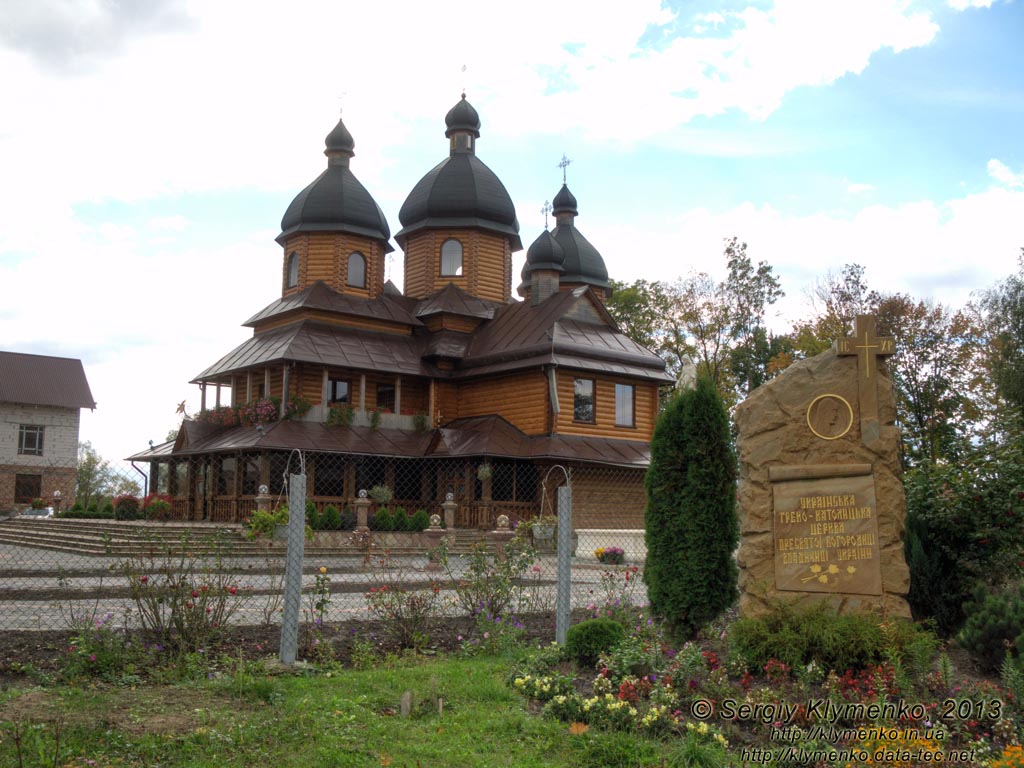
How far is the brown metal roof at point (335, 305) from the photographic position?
31.3 meters

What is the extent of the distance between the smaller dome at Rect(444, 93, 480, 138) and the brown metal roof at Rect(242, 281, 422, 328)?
25.1 ft

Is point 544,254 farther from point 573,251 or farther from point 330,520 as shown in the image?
point 330,520

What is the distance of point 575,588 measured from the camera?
46.3ft

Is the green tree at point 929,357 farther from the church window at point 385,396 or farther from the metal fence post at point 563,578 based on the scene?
the metal fence post at point 563,578

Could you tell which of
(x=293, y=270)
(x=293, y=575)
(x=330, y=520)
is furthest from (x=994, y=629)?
(x=293, y=270)

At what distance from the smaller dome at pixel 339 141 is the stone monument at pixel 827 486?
29.7 metres

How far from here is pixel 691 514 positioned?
8.70m

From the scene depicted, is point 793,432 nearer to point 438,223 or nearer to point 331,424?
point 331,424

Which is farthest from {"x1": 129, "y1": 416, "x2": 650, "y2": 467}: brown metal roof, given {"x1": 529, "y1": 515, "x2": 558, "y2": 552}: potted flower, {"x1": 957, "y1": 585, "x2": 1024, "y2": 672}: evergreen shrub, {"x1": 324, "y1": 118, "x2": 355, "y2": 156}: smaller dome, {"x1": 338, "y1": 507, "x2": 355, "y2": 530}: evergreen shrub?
{"x1": 957, "y1": 585, "x2": 1024, "y2": 672}: evergreen shrub

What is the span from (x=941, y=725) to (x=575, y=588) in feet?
28.6

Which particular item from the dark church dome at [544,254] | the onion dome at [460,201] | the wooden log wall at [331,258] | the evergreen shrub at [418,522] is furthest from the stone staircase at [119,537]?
the onion dome at [460,201]

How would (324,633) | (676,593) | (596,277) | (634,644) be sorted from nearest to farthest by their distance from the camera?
(634,644)
(324,633)
(676,593)
(596,277)

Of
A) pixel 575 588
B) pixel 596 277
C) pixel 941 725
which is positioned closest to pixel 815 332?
pixel 596 277

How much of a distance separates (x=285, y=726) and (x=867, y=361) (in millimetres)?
5585
